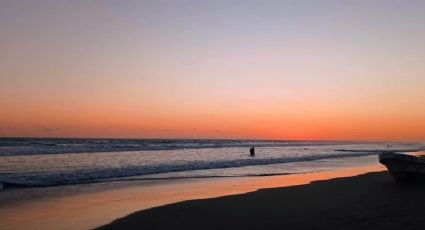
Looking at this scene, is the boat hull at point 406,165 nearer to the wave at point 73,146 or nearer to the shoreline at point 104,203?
the shoreline at point 104,203

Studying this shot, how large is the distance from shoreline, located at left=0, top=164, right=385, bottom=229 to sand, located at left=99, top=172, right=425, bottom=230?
798 millimetres

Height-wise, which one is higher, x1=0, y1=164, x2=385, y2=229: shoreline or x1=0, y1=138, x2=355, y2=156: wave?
x1=0, y1=138, x2=355, y2=156: wave

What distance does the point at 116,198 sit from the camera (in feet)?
47.0

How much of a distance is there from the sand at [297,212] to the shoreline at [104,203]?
2.62 feet

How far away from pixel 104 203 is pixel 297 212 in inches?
227

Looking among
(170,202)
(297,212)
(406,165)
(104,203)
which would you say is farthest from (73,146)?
(297,212)

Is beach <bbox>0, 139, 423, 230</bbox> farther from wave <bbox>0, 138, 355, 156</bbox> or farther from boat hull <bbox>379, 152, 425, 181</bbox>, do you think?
wave <bbox>0, 138, 355, 156</bbox>

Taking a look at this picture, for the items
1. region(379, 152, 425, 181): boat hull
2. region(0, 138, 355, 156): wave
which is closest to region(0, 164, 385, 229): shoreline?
region(379, 152, 425, 181): boat hull

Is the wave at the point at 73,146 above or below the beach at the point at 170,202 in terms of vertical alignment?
above

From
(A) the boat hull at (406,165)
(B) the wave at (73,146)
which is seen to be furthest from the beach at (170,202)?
(B) the wave at (73,146)

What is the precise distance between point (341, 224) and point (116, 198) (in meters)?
7.95

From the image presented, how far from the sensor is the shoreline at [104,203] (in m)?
10.1

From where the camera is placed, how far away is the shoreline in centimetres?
1013

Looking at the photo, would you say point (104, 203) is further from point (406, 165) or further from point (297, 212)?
point (406, 165)
